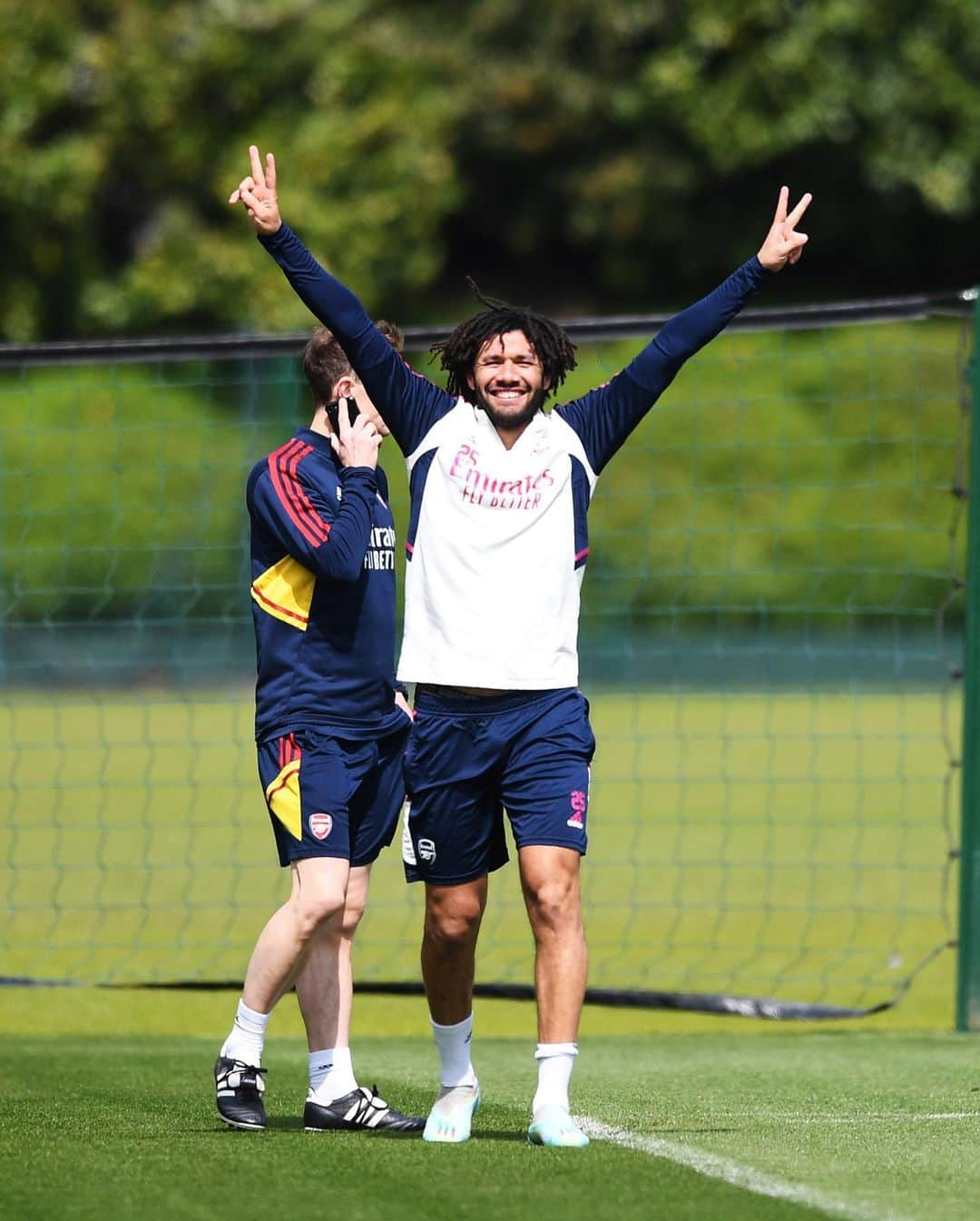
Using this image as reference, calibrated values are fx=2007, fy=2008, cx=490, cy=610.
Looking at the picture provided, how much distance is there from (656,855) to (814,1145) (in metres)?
8.07

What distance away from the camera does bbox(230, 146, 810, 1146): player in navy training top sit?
5008mm

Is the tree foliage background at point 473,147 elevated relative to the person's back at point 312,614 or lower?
elevated

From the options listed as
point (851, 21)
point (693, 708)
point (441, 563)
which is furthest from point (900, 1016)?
point (851, 21)

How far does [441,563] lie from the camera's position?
5082mm

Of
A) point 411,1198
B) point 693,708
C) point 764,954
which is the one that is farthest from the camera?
point 693,708

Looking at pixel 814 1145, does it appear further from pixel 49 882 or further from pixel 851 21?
pixel 851 21

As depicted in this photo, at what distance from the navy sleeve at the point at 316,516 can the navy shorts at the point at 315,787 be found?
48 centimetres

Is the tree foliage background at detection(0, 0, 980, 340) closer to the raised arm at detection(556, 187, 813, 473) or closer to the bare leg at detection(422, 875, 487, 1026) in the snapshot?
the raised arm at detection(556, 187, 813, 473)

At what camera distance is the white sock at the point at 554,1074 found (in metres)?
4.87

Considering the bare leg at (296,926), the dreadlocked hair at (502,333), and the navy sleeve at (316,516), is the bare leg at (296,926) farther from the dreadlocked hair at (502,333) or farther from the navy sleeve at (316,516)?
the dreadlocked hair at (502,333)

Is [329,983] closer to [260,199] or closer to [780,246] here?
[260,199]

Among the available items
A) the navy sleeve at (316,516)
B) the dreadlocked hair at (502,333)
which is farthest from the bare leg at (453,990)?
the dreadlocked hair at (502,333)

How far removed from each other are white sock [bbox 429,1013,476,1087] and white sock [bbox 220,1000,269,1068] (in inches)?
19.0

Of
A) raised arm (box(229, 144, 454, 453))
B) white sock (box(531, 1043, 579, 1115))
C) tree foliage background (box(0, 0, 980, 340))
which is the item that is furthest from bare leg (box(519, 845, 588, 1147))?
tree foliage background (box(0, 0, 980, 340))
